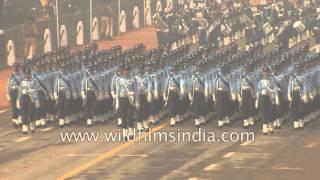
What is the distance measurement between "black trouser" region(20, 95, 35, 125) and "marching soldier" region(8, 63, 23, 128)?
568 mm

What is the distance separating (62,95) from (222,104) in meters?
4.23

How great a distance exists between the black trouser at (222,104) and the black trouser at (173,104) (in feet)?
3.59

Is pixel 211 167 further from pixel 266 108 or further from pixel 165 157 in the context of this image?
pixel 266 108

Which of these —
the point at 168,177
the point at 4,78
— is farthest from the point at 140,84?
the point at 4,78

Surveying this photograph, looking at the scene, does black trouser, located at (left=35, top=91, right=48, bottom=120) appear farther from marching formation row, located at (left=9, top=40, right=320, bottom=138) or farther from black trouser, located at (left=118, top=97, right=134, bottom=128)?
black trouser, located at (left=118, top=97, right=134, bottom=128)

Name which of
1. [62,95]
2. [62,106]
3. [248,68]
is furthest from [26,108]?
[248,68]

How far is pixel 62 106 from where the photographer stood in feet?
102

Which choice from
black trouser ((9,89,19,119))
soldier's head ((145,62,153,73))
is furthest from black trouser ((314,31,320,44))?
black trouser ((9,89,19,119))

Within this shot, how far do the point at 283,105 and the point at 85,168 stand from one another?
6.65 m

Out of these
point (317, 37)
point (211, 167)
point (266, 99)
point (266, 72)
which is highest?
point (317, 37)

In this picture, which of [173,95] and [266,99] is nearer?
[266,99]

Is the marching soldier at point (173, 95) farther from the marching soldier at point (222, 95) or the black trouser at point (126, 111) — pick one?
the black trouser at point (126, 111)

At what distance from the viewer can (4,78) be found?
41.8 meters

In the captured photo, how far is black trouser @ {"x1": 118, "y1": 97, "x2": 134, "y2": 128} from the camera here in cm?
2914
